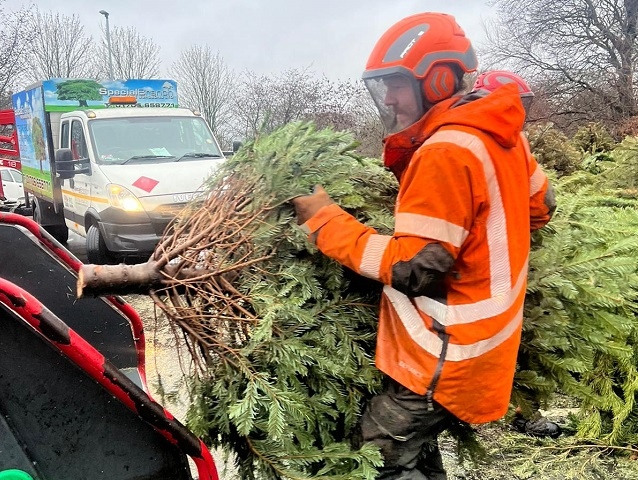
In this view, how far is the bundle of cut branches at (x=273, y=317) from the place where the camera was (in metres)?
1.99

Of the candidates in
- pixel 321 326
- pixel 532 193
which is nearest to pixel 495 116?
pixel 532 193

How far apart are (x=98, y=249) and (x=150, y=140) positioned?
1865mm

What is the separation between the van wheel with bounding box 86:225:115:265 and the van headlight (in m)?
0.67

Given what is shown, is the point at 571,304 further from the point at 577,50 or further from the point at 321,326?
the point at 577,50

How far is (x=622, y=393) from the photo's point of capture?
3.46 m

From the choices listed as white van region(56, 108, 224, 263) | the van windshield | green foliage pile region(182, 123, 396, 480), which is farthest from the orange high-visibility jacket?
the van windshield

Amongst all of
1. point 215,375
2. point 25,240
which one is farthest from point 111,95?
point 215,375

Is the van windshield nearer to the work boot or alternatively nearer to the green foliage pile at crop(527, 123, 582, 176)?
the green foliage pile at crop(527, 123, 582, 176)

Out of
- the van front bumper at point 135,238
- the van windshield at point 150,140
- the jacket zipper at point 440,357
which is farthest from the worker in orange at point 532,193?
the van windshield at point 150,140

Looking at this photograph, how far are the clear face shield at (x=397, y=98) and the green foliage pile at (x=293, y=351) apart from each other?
32 cm

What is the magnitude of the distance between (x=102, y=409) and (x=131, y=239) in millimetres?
5899

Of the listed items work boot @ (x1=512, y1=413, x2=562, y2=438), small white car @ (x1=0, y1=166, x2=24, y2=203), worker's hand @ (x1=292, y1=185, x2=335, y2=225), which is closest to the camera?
worker's hand @ (x1=292, y1=185, x2=335, y2=225)

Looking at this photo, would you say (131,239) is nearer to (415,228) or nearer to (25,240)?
(25,240)

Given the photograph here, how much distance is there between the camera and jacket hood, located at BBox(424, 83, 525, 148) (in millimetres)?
1811
